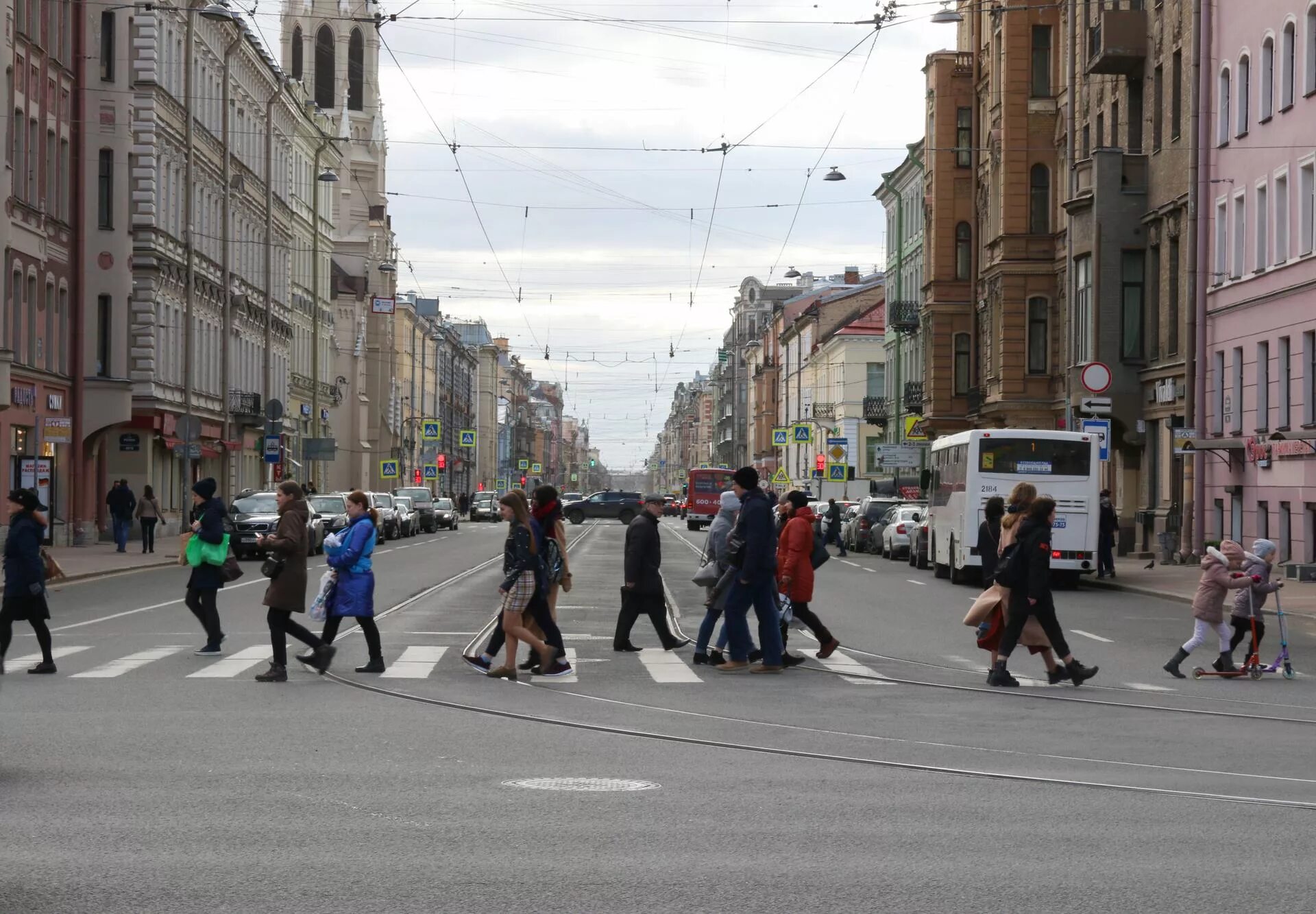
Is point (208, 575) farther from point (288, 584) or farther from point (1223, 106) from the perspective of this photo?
point (1223, 106)

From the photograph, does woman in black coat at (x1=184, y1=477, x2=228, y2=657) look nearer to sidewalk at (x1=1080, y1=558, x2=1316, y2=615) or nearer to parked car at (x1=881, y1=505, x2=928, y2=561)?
sidewalk at (x1=1080, y1=558, x2=1316, y2=615)

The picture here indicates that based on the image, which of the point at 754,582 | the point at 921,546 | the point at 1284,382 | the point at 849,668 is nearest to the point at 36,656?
the point at 754,582

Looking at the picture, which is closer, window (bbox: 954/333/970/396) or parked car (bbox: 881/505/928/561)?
parked car (bbox: 881/505/928/561)

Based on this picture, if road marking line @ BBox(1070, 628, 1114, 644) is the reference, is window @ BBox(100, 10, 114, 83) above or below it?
above

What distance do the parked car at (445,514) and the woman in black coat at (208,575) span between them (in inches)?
2431

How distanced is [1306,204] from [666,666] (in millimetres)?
23522

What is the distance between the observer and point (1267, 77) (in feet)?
129

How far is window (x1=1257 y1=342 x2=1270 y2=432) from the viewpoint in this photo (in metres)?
38.9

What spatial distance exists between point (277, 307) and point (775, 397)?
2694 inches

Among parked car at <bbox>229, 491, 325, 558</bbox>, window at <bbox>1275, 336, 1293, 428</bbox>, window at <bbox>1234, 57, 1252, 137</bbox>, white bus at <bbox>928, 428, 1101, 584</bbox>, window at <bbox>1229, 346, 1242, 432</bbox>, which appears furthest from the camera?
parked car at <bbox>229, 491, 325, 558</bbox>

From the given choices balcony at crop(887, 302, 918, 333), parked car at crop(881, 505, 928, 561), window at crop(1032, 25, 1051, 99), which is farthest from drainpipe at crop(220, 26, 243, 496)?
balcony at crop(887, 302, 918, 333)

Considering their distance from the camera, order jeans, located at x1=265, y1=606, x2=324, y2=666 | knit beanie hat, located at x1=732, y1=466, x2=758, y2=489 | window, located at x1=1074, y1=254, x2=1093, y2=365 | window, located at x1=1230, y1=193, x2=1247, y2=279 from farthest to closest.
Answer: window, located at x1=1074, y1=254, x2=1093, y2=365, window, located at x1=1230, y1=193, x2=1247, y2=279, knit beanie hat, located at x1=732, y1=466, x2=758, y2=489, jeans, located at x1=265, y1=606, x2=324, y2=666

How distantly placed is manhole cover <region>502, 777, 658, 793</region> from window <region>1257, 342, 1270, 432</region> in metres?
30.9

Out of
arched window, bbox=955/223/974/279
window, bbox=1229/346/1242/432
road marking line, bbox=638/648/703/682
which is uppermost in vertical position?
arched window, bbox=955/223/974/279
